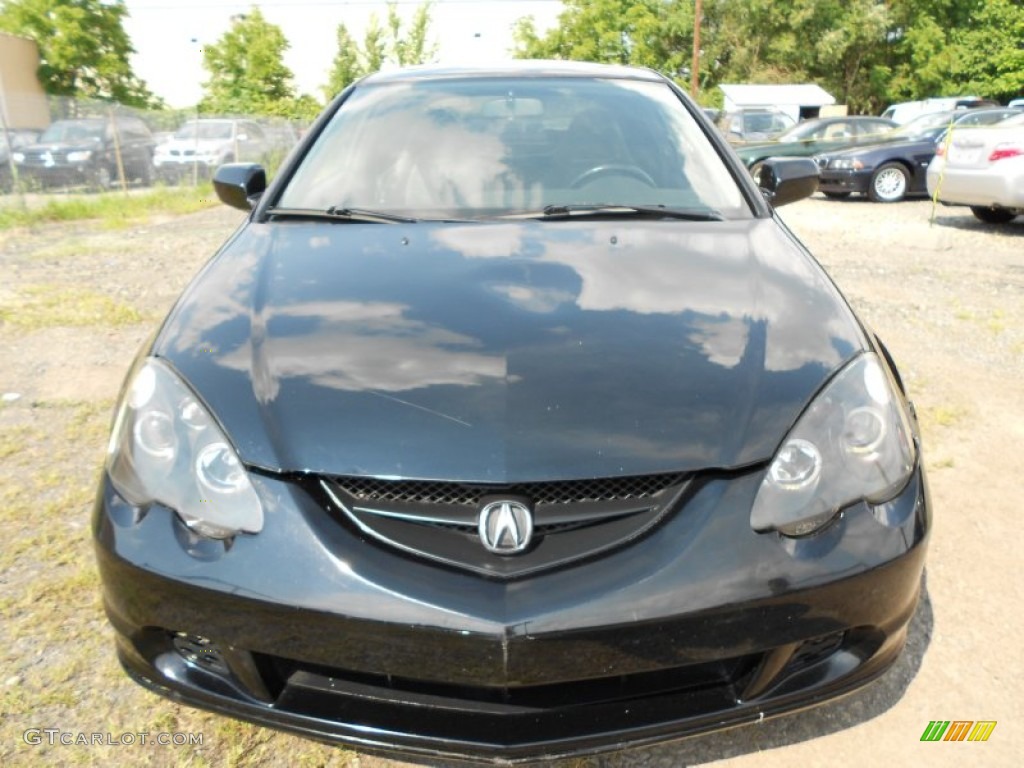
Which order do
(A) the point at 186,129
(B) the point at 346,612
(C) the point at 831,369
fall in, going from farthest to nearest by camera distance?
(A) the point at 186,129 → (C) the point at 831,369 → (B) the point at 346,612

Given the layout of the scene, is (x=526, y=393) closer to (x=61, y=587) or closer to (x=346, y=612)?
(x=346, y=612)

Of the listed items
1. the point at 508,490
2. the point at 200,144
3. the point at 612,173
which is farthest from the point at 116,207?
the point at 508,490

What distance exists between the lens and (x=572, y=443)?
60.2 inches

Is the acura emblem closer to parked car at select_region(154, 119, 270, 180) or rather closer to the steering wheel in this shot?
the steering wheel

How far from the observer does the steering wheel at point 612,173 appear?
105 inches

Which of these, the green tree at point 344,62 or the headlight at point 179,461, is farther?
the green tree at point 344,62

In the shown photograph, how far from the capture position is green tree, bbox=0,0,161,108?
2869 cm

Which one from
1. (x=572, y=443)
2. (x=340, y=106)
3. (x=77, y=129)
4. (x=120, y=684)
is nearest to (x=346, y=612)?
(x=572, y=443)

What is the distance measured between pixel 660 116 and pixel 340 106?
3.72ft

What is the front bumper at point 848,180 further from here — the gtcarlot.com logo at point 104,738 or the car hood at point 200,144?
the gtcarlot.com logo at point 104,738

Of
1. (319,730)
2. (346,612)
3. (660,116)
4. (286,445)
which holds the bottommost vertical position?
(319,730)

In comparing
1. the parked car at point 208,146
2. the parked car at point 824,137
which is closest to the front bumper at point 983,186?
the parked car at point 824,137

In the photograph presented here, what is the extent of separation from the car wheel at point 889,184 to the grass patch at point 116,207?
34.8 feet

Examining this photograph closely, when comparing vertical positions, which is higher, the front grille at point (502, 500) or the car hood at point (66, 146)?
the front grille at point (502, 500)
